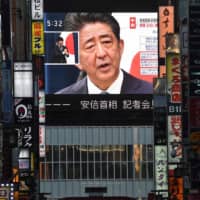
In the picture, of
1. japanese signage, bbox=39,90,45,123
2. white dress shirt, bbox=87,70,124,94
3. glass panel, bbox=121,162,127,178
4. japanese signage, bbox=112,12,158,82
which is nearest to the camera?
→ japanese signage, bbox=39,90,45,123

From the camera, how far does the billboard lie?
80.0 metres

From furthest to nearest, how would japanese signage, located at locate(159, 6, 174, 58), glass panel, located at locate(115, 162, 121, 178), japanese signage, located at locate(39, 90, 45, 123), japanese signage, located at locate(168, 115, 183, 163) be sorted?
glass panel, located at locate(115, 162, 121, 178) < japanese signage, located at locate(159, 6, 174, 58) < japanese signage, located at locate(39, 90, 45, 123) < japanese signage, located at locate(168, 115, 183, 163)

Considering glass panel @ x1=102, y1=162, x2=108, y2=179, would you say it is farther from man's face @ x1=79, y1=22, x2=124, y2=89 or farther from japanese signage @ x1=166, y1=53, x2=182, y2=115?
japanese signage @ x1=166, y1=53, x2=182, y2=115

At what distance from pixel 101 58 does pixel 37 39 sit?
22.7 metres

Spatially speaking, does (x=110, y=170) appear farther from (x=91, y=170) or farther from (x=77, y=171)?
(x=77, y=171)

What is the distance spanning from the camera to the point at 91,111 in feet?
263

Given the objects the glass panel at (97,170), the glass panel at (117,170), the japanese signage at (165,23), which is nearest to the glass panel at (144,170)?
the glass panel at (117,170)

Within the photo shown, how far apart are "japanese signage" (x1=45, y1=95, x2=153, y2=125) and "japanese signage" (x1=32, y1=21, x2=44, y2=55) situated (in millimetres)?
20127

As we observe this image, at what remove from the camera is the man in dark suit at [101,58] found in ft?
264

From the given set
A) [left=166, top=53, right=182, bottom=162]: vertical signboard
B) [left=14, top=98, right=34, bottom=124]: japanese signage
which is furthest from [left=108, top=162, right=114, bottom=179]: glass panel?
[left=166, top=53, right=182, bottom=162]: vertical signboard

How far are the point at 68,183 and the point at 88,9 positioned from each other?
14.3 m

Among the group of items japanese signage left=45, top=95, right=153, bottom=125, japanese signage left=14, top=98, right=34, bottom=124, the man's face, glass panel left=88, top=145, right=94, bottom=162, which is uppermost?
the man's face

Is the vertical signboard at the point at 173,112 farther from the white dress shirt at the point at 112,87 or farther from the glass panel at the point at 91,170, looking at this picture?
the white dress shirt at the point at 112,87

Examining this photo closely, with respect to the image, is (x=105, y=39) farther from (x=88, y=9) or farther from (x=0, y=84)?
(x=0, y=84)
